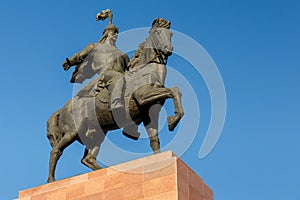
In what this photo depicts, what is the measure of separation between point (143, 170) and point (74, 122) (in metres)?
3.44

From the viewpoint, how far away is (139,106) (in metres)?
19.0

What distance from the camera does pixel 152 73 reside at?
19.1 meters

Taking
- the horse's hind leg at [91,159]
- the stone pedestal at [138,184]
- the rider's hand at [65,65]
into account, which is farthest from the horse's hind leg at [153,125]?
the rider's hand at [65,65]

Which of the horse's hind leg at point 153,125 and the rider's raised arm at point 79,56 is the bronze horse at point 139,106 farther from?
the rider's raised arm at point 79,56

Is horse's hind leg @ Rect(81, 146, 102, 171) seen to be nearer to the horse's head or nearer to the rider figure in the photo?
the rider figure

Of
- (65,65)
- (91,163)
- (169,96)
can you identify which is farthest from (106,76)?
(169,96)

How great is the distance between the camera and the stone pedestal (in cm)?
1705

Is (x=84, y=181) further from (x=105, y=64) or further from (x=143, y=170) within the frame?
(x=105, y=64)

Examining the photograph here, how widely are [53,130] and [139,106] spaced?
302cm

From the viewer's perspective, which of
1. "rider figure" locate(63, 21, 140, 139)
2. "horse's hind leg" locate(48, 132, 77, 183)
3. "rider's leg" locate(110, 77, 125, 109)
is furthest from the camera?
"horse's hind leg" locate(48, 132, 77, 183)

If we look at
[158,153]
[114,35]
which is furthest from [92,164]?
[114,35]

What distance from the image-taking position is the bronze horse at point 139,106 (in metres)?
18.7

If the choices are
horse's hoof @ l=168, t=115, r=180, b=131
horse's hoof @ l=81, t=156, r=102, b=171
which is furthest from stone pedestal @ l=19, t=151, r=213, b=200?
horse's hoof @ l=81, t=156, r=102, b=171

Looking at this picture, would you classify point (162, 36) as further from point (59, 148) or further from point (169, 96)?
point (59, 148)
